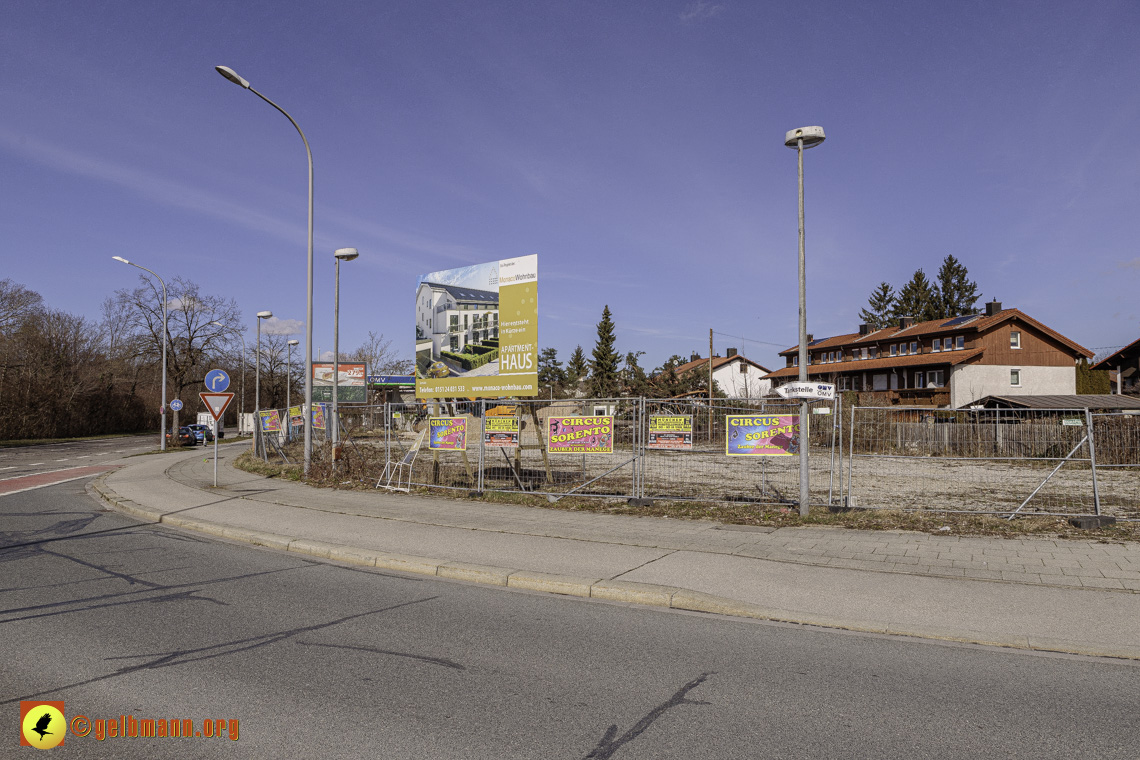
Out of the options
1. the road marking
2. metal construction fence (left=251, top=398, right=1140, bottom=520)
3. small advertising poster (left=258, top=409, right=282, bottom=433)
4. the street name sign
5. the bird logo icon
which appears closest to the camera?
the bird logo icon

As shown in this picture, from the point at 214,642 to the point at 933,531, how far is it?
29.9 ft

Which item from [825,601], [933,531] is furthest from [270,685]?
[933,531]

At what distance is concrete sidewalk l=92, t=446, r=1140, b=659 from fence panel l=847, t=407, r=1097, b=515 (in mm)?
2867

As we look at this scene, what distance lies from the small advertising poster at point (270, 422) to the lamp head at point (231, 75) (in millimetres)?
10792

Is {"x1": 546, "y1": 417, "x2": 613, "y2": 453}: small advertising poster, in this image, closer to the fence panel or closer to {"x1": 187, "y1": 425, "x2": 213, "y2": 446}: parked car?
the fence panel

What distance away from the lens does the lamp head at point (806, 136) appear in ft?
34.3

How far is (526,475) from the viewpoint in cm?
1642

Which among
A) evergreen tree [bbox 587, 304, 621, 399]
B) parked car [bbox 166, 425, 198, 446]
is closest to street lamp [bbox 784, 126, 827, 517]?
parked car [bbox 166, 425, 198, 446]

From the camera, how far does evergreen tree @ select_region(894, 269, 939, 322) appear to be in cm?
7744

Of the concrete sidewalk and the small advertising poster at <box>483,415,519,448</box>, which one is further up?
the small advertising poster at <box>483,415,519,448</box>

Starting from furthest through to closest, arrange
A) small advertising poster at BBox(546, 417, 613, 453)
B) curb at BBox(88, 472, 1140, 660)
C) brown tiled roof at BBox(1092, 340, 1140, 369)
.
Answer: brown tiled roof at BBox(1092, 340, 1140, 369)
small advertising poster at BBox(546, 417, 613, 453)
curb at BBox(88, 472, 1140, 660)

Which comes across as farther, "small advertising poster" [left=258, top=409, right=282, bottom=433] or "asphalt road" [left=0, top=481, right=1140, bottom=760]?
"small advertising poster" [left=258, top=409, right=282, bottom=433]

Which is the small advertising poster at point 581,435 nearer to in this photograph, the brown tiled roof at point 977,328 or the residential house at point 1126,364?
the brown tiled roof at point 977,328

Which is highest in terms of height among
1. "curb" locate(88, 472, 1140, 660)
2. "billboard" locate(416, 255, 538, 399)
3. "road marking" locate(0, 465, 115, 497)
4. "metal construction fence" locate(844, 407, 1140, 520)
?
"billboard" locate(416, 255, 538, 399)
